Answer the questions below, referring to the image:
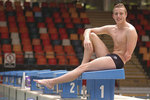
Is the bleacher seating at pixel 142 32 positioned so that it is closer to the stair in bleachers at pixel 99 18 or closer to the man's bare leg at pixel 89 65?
the stair in bleachers at pixel 99 18

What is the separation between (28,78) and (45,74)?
1791 millimetres

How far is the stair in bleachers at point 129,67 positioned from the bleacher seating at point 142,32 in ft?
0.81

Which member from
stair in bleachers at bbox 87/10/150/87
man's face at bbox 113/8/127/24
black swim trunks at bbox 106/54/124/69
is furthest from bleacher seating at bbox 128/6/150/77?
black swim trunks at bbox 106/54/124/69

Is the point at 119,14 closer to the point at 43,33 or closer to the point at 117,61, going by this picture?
the point at 117,61

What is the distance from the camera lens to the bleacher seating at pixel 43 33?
13234mm

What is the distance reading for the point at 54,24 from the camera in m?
15.9

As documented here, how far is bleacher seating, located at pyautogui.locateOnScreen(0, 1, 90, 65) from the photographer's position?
43.4ft

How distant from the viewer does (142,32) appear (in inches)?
627

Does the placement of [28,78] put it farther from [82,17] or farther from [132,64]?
[82,17]

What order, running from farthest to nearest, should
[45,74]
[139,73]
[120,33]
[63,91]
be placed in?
[139,73] → [45,74] → [63,91] → [120,33]

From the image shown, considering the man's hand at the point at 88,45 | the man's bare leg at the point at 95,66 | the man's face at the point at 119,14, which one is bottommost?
the man's bare leg at the point at 95,66

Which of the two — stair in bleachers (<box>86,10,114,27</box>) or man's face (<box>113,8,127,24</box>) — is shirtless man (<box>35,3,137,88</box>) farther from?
stair in bleachers (<box>86,10,114,27</box>)

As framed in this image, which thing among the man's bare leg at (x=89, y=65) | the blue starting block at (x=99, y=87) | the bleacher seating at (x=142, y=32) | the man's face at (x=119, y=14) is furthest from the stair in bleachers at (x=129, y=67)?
the blue starting block at (x=99, y=87)

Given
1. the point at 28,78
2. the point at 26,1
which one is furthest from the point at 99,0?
the point at 28,78
